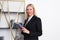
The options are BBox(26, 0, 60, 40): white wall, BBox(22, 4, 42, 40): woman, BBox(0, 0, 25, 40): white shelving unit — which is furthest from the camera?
BBox(26, 0, 60, 40): white wall

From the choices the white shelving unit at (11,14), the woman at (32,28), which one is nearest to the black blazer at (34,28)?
the woman at (32,28)

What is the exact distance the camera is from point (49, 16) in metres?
2.68

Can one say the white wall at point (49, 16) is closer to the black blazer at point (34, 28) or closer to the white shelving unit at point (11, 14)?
the white shelving unit at point (11, 14)

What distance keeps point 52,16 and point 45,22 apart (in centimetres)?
16

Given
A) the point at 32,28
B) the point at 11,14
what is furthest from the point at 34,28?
the point at 11,14

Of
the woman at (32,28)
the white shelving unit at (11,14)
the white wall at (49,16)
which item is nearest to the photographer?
the woman at (32,28)

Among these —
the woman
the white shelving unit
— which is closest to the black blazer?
the woman

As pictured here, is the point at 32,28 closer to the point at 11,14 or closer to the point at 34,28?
the point at 34,28

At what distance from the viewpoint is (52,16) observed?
2.70m

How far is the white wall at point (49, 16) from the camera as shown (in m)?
2.64

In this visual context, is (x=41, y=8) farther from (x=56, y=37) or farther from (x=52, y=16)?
(x=56, y=37)

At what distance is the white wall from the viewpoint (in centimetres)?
264

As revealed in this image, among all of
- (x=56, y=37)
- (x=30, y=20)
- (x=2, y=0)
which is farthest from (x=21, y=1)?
(x=56, y=37)

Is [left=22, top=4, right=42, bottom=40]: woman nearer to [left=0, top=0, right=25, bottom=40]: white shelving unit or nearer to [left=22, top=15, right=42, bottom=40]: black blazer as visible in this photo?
[left=22, top=15, right=42, bottom=40]: black blazer
